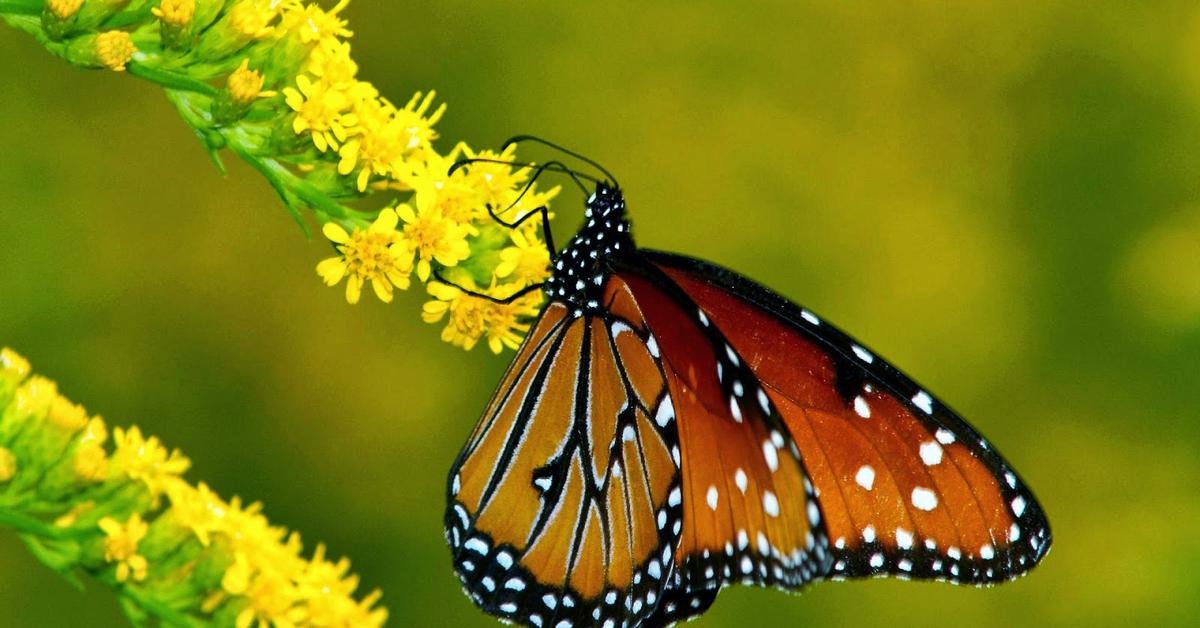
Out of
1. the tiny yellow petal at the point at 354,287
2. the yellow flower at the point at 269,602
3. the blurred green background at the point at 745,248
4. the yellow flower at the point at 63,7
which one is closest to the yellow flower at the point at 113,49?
the yellow flower at the point at 63,7

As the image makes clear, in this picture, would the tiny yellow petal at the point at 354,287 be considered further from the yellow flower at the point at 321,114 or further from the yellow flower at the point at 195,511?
the yellow flower at the point at 195,511

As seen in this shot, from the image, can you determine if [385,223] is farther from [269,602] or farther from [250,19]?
[269,602]

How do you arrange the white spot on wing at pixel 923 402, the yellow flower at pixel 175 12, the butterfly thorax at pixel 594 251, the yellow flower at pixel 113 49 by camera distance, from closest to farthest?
the yellow flower at pixel 113 49, the yellow flower at pixel 175 12, the white spot on wing at pixel 923 402, the butterfly thorax at pixel 594 251

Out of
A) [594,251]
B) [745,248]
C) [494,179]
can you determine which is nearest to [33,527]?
[494,179]

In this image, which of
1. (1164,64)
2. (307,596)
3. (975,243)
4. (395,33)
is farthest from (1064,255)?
(307,596)

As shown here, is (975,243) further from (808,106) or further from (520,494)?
(520,494)

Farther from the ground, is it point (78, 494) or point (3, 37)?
point (3, 37)
